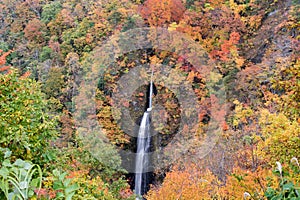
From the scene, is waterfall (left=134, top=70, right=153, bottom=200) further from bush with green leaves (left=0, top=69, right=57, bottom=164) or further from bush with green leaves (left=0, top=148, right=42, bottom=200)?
bush with green leaves (left=0, top=148, right=42, bottom=200)

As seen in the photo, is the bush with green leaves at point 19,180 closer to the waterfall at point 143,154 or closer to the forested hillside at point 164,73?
the forested hillside at point 164,73

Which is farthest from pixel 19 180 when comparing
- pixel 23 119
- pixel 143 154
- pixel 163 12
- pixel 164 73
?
pixel 163 12

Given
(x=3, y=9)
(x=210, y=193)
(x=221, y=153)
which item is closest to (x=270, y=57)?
(x=221, y=153)

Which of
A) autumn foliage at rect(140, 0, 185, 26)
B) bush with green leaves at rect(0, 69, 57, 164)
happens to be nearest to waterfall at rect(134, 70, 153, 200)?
autumn foliage at rect(140, 0, 185, 26)

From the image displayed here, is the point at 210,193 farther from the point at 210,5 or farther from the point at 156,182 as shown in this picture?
the point at 210,5

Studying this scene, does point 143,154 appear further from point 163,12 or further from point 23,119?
point 23,119
